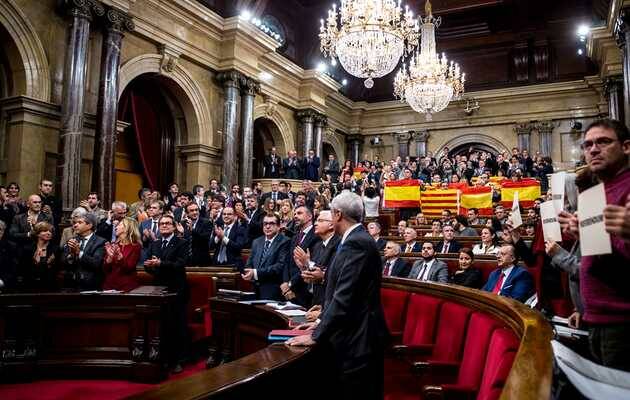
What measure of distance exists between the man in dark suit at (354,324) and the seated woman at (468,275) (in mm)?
3152

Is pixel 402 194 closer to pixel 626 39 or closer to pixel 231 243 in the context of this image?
pixel 626 39

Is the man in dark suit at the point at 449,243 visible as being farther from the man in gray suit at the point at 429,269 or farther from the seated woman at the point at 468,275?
the seated woman at the point at 468,275

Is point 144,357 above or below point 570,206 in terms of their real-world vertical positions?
below

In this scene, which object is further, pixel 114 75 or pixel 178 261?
pixel 114 75

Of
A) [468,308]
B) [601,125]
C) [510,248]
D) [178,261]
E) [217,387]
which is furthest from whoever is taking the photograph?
[178,261]

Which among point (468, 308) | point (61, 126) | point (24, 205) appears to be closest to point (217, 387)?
point (468, 308)

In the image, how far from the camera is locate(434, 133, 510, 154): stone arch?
18.2 meters

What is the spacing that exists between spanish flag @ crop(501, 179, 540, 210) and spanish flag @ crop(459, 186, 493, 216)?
44 cm

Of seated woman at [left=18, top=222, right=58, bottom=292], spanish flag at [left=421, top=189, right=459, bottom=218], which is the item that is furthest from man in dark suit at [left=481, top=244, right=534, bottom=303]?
spanish flag at [left=421, top=189, right=459, bottom=218]

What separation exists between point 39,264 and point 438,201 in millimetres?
8296

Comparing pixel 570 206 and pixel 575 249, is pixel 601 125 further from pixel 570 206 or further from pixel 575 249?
pixel 575 249

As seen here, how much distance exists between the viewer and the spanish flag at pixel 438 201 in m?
11.0

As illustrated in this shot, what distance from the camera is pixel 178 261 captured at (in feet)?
15.2

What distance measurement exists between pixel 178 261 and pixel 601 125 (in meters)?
3.75
